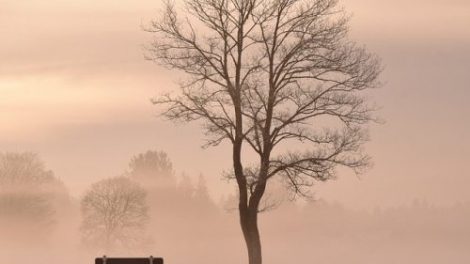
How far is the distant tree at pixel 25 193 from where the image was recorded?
9944 centimetres

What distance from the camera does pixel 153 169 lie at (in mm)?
Answer: 130750

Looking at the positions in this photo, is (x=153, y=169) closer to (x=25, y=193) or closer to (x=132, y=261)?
(x=25, y=193)

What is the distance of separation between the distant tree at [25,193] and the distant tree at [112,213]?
4.41m

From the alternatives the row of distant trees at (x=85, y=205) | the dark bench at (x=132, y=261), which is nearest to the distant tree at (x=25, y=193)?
the row of distant trees at (x=85, y=205)

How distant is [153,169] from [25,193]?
32.1m

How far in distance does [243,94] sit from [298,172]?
4.22 m

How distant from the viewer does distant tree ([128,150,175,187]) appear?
12669cm

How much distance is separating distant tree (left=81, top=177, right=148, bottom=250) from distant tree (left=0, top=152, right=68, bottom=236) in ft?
14.5

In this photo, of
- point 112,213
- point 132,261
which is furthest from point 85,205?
point 132,261

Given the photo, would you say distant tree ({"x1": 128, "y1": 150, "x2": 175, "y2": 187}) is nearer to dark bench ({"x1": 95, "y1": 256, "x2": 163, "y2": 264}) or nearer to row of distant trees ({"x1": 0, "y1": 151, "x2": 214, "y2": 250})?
row of distant trees ({"x1": 0, "y1": 151, "x2": 214, "y2": 250})

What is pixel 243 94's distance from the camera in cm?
4381

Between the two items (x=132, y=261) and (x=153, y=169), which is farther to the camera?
(x=153, y=169)

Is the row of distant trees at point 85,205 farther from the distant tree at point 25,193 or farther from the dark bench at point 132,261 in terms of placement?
the dark bench at point 132,261

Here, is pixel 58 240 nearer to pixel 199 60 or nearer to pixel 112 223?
pixel 112 223
